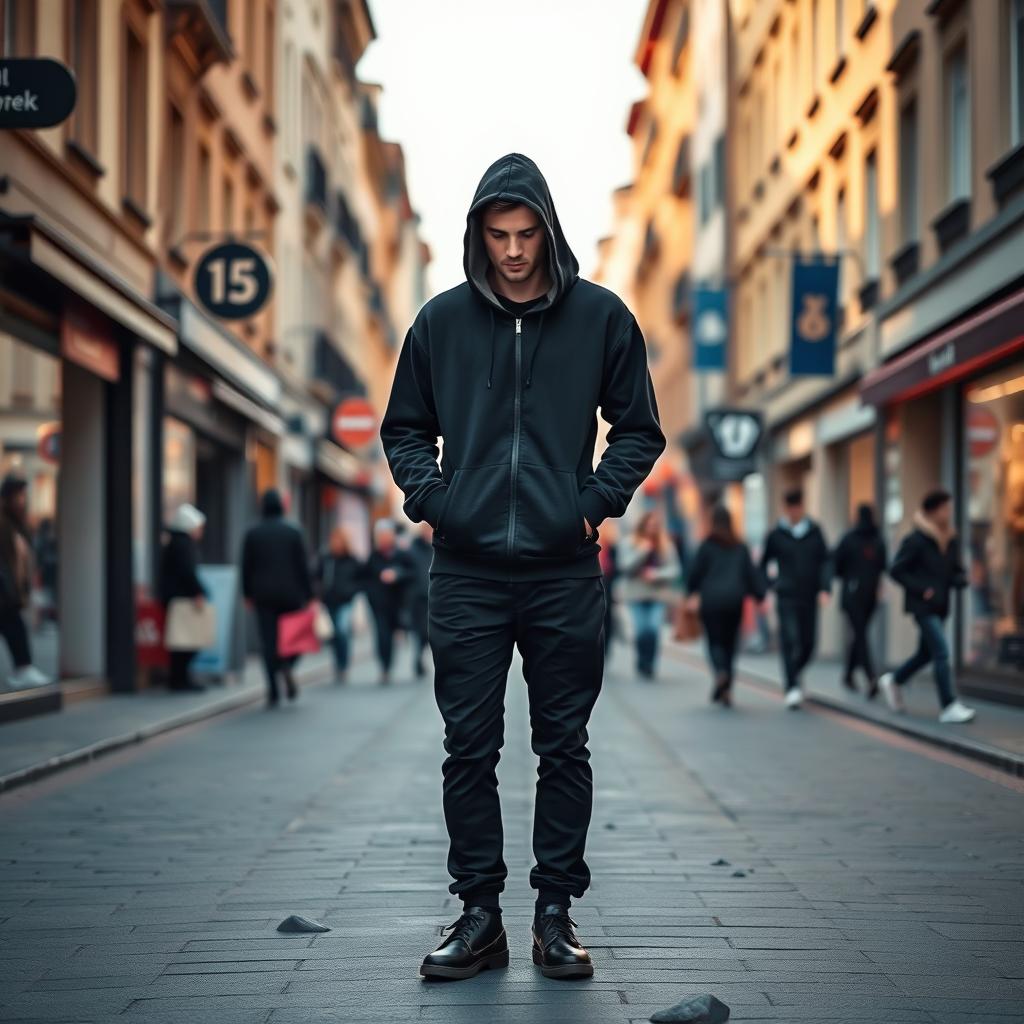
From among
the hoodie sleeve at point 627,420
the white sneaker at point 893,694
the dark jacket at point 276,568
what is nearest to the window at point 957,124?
the white sneaker at point 893,694

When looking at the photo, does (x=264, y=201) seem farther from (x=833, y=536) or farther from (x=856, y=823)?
(x=856, y=823)

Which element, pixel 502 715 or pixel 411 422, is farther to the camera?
pixel 411 422

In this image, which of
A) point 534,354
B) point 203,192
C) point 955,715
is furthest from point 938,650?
point 203,192

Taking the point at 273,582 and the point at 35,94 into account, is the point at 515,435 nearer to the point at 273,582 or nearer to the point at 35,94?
the point at 35,94

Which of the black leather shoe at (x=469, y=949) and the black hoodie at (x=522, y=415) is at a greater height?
the black hoodie at (x=522, y=415)

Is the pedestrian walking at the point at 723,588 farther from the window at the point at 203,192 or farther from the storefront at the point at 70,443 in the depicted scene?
the window at the point at 203,192

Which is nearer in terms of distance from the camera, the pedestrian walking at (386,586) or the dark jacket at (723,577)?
the dark jacket at (723,577)

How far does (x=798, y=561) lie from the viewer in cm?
1736

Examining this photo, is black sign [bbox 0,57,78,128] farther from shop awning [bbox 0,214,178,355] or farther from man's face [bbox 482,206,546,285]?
man's face [bbox 482,206,546,285]

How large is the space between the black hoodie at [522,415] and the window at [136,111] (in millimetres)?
15036

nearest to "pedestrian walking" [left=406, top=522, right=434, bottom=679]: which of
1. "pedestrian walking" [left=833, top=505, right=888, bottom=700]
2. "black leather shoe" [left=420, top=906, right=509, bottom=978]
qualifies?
"pedestrian walking" [left=833, top=505, right=888, bottom=700]

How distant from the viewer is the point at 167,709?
15.9 m

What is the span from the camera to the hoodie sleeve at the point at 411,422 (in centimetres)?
519

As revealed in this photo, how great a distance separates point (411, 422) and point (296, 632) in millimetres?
12562
